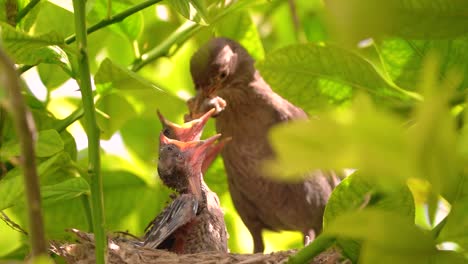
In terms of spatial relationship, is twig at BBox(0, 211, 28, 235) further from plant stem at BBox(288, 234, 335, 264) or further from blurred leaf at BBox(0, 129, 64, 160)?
plant stem at BBox(288, 234, 335, 264)

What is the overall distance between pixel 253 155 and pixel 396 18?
6.19 ft

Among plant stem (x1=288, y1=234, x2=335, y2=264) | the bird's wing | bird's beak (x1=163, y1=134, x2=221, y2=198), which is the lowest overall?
plant stem (x1=288, y1=234, x2=335, y2=264)

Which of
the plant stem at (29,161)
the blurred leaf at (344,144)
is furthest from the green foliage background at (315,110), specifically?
the plant stem at (29,161)

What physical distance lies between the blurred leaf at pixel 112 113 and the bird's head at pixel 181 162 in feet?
0.72

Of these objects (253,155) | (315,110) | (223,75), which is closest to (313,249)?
(315,110)

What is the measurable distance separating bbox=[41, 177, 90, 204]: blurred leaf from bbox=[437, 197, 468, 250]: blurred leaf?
0.59m

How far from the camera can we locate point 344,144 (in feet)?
1.20

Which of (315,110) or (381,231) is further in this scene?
(315,110)

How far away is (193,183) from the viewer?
1851 mm

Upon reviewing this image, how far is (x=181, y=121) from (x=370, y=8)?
64.8 inches

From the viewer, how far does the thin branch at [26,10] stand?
1237 millimetres

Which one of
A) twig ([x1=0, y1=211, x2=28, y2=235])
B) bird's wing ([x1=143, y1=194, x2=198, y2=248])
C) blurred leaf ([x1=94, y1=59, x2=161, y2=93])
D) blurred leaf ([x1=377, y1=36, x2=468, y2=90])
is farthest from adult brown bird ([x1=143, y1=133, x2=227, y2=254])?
blurred leaf ([x1=377, y1=36, x2=468, y2=90])

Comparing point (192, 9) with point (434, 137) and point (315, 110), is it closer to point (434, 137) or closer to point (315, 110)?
point (315, 110)

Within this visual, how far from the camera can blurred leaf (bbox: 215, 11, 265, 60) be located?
6.11ft
